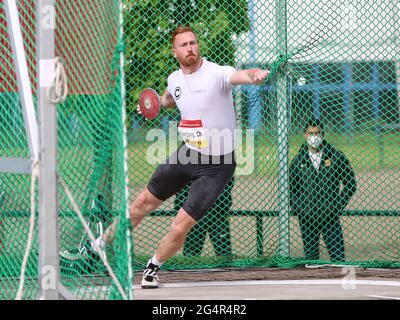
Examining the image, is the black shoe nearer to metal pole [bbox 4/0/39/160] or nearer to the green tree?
the green tree

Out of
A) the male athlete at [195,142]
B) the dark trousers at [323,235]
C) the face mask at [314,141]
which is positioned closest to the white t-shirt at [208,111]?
the male athlete at [195,142]

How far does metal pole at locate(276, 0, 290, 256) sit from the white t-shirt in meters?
1.78

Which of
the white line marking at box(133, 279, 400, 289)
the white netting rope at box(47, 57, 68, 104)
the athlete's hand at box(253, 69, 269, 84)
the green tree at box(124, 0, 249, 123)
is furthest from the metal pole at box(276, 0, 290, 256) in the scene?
the white netting rope at box(47, 57, 68, 104)

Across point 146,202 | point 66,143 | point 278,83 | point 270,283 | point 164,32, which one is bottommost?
point 270,283

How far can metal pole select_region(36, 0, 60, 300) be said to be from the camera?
563 centimetres

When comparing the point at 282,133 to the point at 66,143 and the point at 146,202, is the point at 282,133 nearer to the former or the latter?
the point at 146,202

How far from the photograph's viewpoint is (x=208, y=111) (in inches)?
340

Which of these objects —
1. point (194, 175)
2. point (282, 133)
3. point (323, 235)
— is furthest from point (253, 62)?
point (194, 175)

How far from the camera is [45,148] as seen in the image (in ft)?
18.6

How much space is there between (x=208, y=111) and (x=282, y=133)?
6.50 ft

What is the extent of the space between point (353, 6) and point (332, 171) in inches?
68.3

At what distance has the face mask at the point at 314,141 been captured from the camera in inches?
415

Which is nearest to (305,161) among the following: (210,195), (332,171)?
(332,171)

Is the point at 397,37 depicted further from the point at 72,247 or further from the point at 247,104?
the point at 72,247
